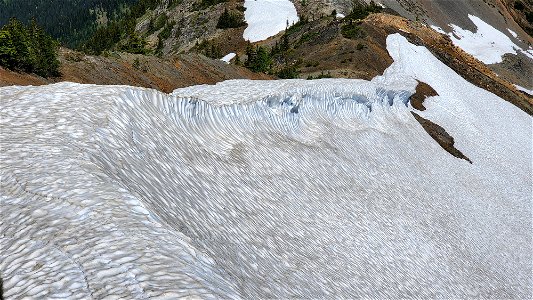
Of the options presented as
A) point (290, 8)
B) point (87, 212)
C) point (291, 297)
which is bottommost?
point (290, 8)

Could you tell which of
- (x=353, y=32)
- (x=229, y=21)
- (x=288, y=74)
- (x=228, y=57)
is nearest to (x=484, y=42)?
(x=353, y=32)

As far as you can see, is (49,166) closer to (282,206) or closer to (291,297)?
(291,297)

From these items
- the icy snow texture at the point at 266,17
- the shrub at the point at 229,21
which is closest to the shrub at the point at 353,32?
the icy snow texture at the point at 266,17

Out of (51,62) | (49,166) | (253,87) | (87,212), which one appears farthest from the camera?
(51,62)

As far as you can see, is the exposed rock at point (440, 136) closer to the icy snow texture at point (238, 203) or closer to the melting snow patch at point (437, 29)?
the icy snow texture at point (238, 203)

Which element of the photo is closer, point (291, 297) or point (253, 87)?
point (291, 297)

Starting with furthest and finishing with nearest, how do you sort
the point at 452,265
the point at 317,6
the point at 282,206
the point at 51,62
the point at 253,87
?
1. the point at 317,6
2. the point at 51,62
3. the point at 253,87
4. the point at 452,265
5. the point at 282,206

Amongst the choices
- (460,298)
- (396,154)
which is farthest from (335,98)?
(460,298)

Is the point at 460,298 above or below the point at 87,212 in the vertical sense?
below
